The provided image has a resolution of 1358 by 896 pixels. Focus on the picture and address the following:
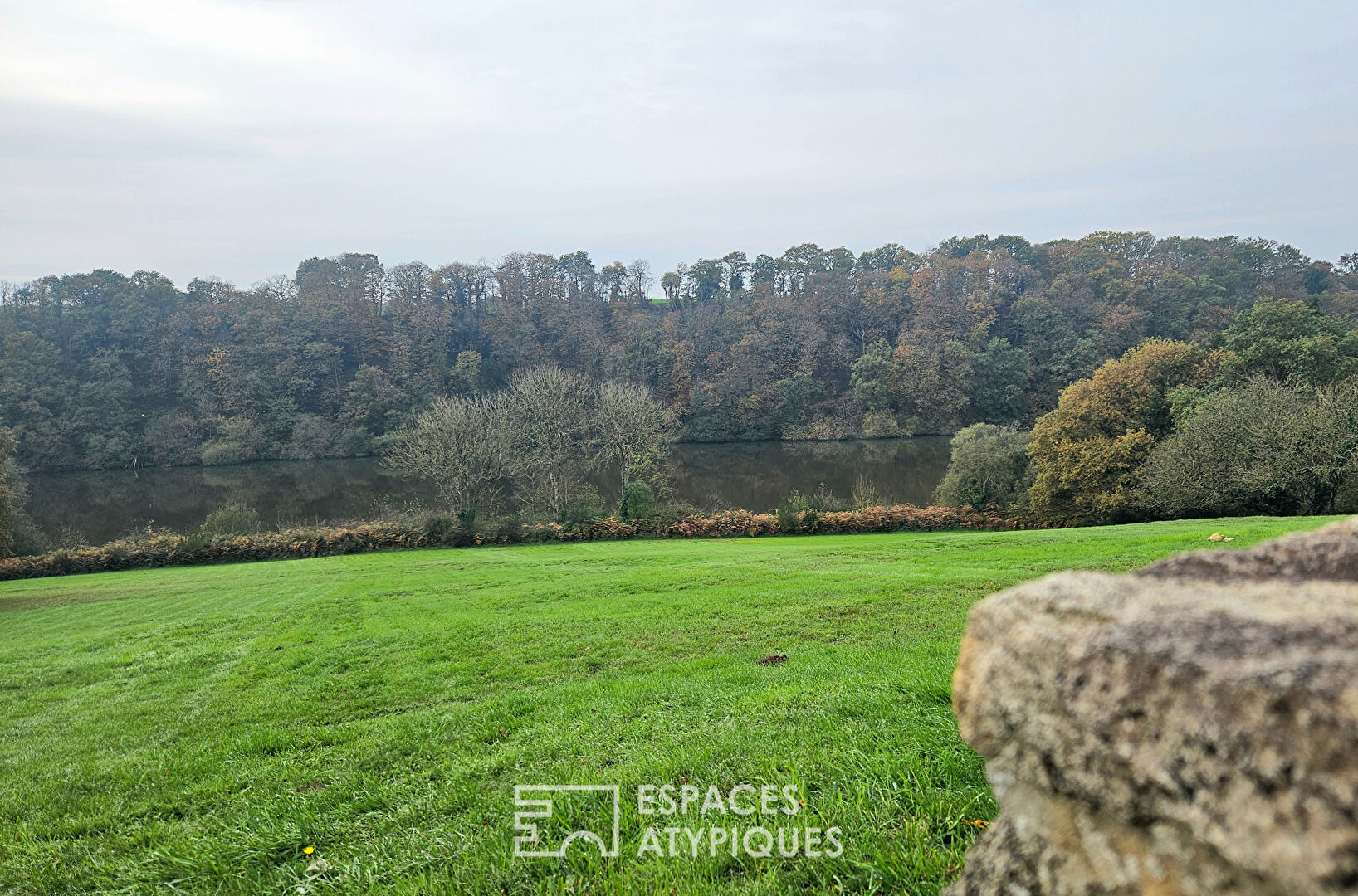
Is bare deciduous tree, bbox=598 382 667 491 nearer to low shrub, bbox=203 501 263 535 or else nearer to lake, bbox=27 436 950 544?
lake, bbox=27 436 950 544

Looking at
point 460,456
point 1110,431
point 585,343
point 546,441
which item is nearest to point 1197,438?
point 1110,431

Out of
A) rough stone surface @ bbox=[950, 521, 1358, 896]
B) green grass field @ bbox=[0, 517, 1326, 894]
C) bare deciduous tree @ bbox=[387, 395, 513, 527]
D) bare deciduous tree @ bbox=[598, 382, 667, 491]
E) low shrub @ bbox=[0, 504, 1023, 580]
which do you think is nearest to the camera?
rough stone surface @ bbox=[950, 521, 1358, 896]

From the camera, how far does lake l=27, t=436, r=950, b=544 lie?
1748 inches

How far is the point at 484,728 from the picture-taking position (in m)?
6.34

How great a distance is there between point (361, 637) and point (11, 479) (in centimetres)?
4504

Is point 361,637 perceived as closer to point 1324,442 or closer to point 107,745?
point 107,745

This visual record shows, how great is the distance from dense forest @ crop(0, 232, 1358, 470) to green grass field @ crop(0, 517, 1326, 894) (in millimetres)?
66609

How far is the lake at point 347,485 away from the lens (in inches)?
1748

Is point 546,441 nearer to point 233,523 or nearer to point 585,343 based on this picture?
point 233,523

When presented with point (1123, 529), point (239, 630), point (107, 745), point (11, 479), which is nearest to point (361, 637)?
point (239, 630)

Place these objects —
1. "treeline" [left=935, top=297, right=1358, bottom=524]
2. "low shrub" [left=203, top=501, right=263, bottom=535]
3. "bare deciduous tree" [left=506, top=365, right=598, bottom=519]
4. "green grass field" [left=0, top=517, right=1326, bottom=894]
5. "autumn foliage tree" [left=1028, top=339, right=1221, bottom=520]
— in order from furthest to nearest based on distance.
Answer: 1. "bare deciduous tree" [left=506, top=365, right=598, bottom=519]
2. "low shrub" [left=203, top=501, right=263, bottom=535]
3. "autumn foliage tree" [left=1028, top=339, right=1221, bottom=520]
4. "treeline" [left=935, top=297, right=1358, bottom=524]
5. "green grass field" [left=0, top=517, right=1326, bottom=894]

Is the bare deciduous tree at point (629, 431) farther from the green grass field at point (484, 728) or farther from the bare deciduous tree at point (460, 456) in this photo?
the green grass field at point (484, 728)

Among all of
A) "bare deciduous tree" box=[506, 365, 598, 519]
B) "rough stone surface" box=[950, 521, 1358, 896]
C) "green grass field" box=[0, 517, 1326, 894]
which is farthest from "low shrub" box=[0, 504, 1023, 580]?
"rough stone surface" box=[950, 521, 1358, 896]

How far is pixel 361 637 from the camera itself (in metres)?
11.7
